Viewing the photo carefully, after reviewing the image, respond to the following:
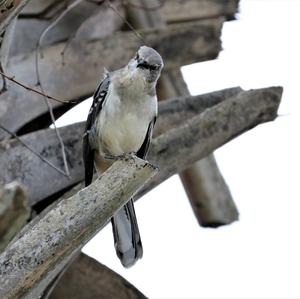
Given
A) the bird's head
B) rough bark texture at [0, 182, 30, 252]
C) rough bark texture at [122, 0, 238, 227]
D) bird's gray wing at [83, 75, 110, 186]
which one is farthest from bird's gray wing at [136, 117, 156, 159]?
rough bark texture at [0, 182, 30, 252]

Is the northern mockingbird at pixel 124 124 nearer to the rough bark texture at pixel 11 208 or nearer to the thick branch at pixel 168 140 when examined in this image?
the thick branch at pixel 168 140

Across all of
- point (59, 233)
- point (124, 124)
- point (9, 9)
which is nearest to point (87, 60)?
point (124, 124)

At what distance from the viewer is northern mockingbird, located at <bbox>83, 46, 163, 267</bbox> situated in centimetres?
343

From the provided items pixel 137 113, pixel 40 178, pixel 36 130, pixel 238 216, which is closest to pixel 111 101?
pixel 137 113

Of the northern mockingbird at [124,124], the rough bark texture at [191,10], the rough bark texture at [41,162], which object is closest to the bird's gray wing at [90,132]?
the northern mockingbird at [124,124]

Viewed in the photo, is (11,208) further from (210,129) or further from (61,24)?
(61,24)

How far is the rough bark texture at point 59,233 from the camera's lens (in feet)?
7.37

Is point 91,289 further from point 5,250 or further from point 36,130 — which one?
point 5,250

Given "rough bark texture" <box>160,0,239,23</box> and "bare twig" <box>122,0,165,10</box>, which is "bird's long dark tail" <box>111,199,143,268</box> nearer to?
"bare twig" <box>122,0,165,10</box>

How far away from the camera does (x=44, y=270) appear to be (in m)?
2.30

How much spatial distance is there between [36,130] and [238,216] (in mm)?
1168

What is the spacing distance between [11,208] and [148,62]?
149 centimetres

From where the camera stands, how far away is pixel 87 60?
13.9 ft

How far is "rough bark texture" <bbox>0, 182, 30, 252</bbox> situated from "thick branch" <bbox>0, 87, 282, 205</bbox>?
5.53ft
